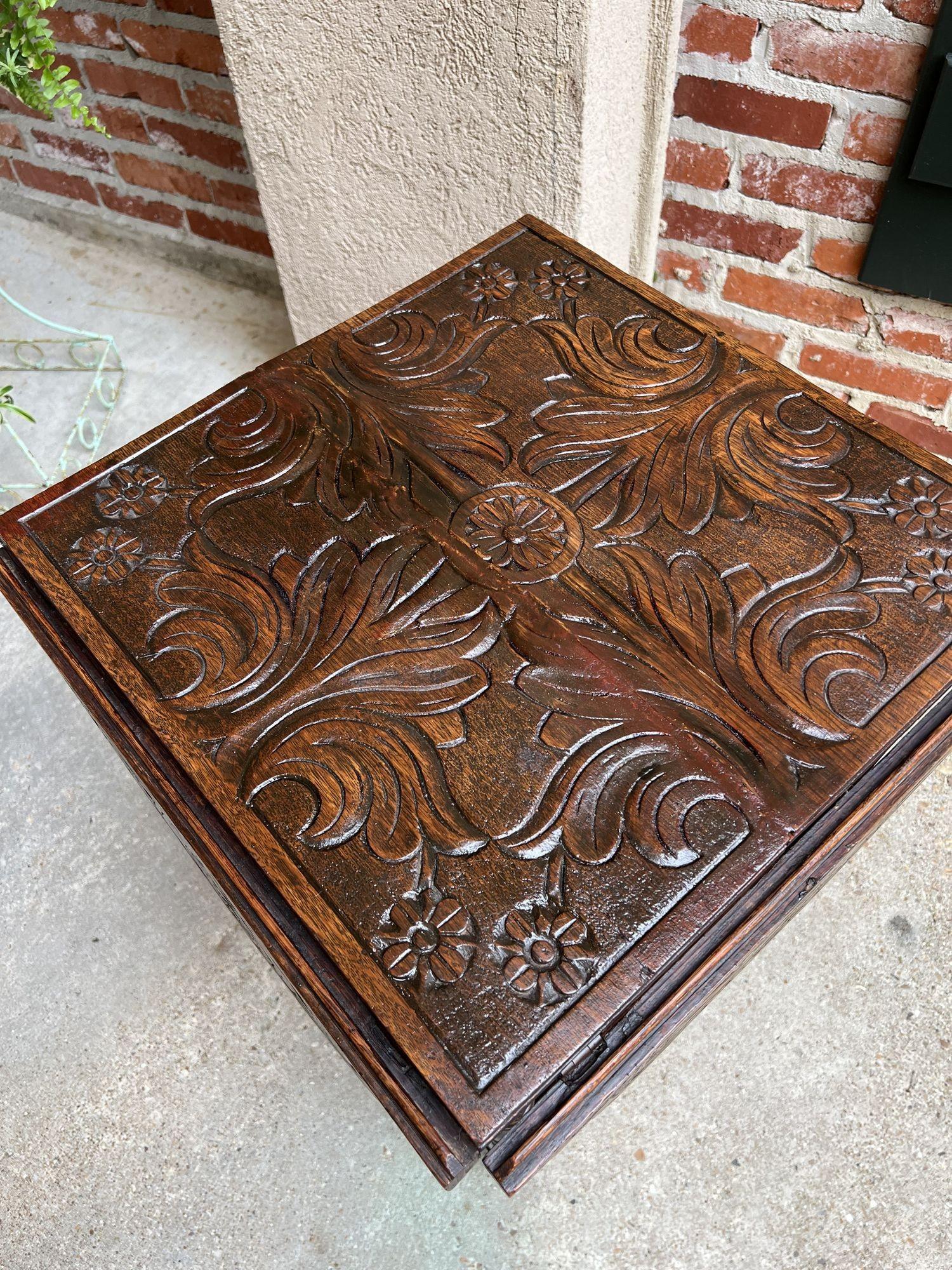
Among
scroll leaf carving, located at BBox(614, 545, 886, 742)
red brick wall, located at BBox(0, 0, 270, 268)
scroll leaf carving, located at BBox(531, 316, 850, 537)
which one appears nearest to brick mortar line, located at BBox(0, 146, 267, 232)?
red brick wall, located at BBox(0, 0, 270, 268)

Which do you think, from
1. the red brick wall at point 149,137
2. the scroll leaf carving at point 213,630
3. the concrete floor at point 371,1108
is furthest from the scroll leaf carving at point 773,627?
the red brick wall at point 149,137

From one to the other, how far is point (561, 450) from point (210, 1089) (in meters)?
0.90

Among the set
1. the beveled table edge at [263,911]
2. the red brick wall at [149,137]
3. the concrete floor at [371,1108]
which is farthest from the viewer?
the red brick wall at [149,137]

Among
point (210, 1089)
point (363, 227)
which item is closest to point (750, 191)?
point (363, 227)

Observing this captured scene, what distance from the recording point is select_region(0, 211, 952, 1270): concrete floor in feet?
3.74

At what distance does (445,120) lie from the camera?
56.6 inches

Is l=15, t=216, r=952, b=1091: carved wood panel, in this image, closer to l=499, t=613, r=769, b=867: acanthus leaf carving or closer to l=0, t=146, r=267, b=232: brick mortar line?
l=499, t=613, r=769, b=867: acanthus leaf carving

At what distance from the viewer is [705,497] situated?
1008 mm

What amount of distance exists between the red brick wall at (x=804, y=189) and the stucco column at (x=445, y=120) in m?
0.07

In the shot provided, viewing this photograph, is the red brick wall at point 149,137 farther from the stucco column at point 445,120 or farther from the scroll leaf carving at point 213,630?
the scroll leaf carving at point 213,630

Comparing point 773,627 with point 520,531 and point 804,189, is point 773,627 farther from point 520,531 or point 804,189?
point 804,189

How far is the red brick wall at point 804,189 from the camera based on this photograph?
4.51 feet

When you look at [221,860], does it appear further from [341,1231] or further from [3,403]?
[3,403]

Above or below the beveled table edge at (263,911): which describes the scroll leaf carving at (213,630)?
above
